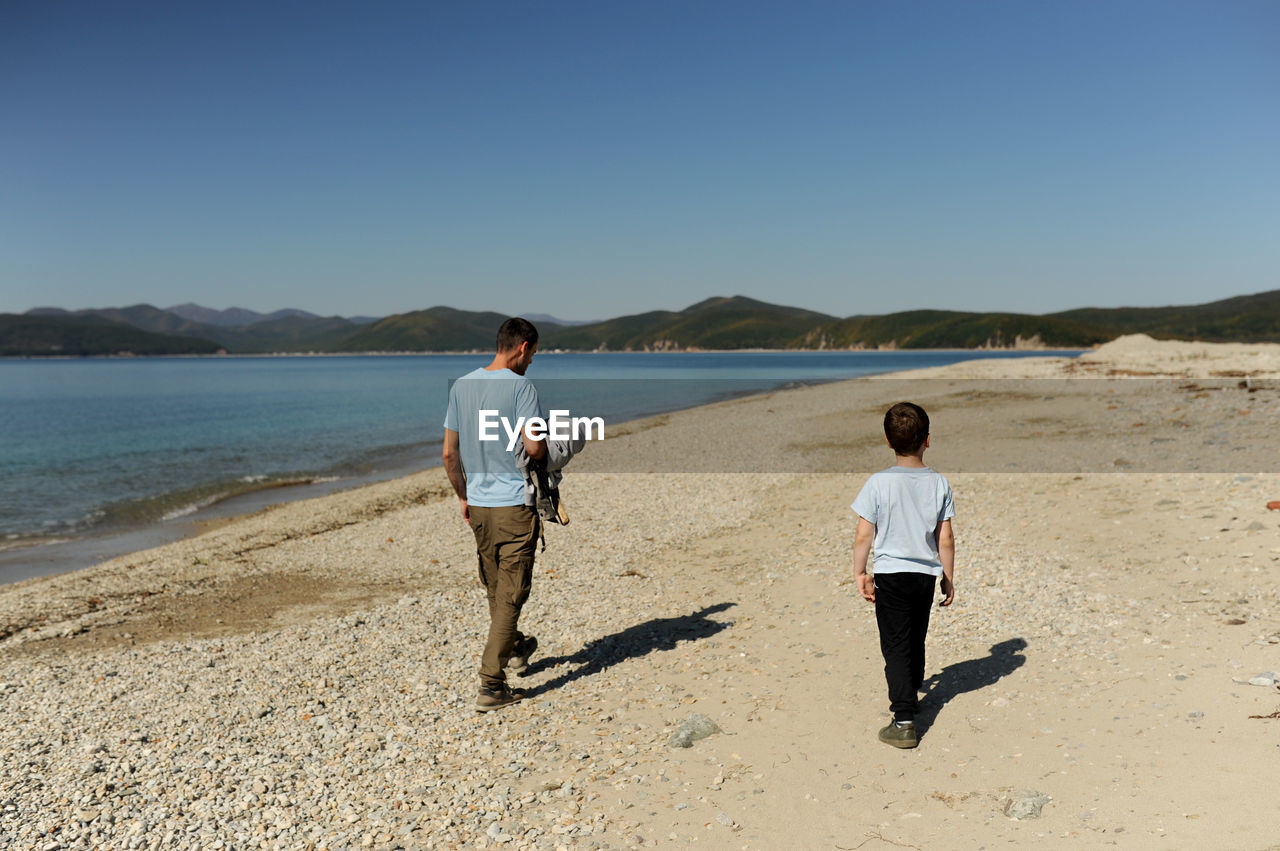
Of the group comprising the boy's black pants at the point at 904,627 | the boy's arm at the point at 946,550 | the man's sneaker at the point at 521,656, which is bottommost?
the man's sneaker at the point at 521,656

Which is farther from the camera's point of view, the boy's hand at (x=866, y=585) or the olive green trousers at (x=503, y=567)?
the olive green trousers at (x=503, y=567)

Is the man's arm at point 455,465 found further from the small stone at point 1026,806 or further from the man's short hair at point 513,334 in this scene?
the small stone at point 1026,806

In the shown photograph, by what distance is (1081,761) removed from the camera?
4316 millimetres

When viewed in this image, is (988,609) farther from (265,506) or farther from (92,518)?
(92,518)

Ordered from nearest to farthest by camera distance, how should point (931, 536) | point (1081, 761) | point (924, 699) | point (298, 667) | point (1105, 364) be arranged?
point (1081, 761)
point (931, 536)
point (924, 699)
point (298, 667)
point (1105, 364)

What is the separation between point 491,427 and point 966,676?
4001 millimetres

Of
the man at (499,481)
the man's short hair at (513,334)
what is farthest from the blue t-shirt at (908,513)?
the man's short hair at (513,334)

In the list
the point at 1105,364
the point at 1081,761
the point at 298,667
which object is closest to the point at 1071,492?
the point at 1081,761

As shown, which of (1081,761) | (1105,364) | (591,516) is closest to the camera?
(1081,761)

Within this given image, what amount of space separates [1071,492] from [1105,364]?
45.5 m

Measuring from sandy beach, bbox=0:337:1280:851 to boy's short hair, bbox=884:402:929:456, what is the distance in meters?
1.89

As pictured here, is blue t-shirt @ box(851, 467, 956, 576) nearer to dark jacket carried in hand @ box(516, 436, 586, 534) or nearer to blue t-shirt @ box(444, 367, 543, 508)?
dark jacket carried in hand @ box(516, 436, 586, 534)

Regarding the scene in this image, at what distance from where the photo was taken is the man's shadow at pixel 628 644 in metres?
6.56

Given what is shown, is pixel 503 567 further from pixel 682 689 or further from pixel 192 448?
pixel 192 448
